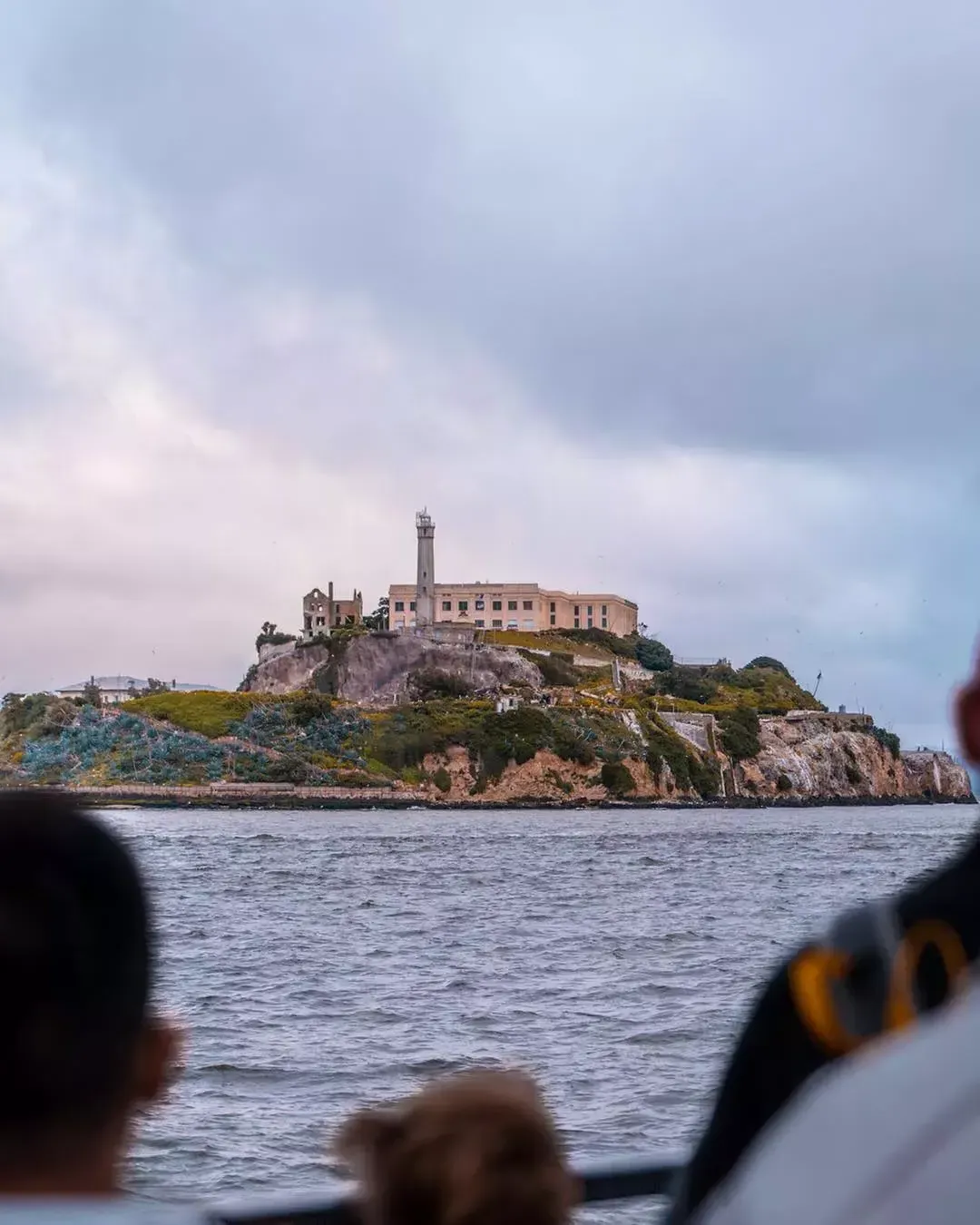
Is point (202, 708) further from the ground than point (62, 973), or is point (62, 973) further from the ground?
point (202, 708)

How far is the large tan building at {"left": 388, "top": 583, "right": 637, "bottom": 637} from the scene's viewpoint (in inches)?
6737

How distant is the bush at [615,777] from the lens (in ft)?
438

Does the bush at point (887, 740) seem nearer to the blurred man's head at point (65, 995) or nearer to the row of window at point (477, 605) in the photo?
the row of window at point (477, 605)

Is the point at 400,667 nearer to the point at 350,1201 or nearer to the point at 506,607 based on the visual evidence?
the point at 506,607

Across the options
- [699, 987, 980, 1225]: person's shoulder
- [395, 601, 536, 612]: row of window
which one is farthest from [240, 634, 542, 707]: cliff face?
[699, 987, 980, 1225]: person's shoulder

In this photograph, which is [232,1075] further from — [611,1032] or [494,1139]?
[494,1139]

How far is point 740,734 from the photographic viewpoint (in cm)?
14812

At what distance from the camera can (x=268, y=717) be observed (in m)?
136

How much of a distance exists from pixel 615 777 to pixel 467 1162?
13345cm

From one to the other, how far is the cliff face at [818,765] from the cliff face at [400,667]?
23184mm

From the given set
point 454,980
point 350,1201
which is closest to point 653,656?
point 454,980

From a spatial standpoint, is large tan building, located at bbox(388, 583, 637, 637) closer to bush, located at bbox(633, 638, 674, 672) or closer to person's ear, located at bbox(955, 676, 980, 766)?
bush, located at bbox(633, 638, 674, 672)

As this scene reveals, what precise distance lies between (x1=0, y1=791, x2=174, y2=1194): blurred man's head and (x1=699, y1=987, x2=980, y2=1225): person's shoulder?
690 mm

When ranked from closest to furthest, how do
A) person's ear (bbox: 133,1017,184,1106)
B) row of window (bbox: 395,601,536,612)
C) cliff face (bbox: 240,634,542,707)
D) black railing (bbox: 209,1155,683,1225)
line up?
1. person's ear (bbox: 133,1017,184,1106)
2. black railing (bbox: 209,1155,683,1225)
3. cliff face (bbox: 240,634,542,707)
4. row of window (bbox: 395,601,536,612)
